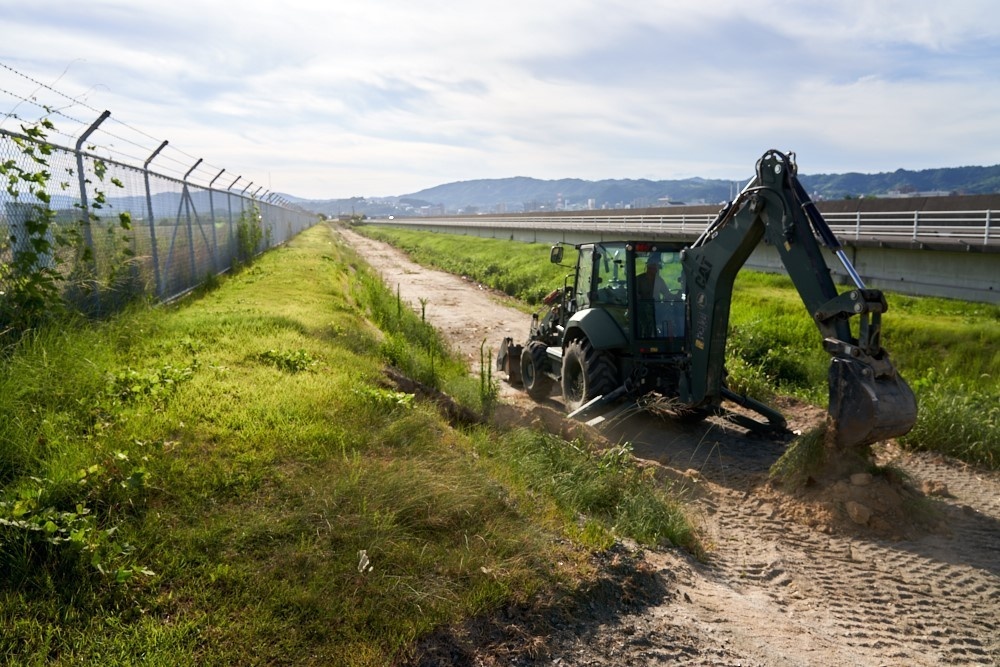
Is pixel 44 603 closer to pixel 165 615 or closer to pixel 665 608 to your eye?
pixel 165 615

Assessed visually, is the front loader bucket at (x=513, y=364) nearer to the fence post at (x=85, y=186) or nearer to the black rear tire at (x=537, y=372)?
the black rear tire at (x=537, y=372)

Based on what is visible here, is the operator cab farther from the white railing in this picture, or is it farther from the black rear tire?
the white railing

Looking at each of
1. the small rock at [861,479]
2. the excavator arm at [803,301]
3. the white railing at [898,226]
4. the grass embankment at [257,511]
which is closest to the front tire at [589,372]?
the excavator arm at [803,301]

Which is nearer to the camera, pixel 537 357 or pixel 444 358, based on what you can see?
pixel 537 357

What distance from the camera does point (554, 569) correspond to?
13.6 feet

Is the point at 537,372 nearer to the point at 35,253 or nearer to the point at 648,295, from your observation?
the point at 648,295

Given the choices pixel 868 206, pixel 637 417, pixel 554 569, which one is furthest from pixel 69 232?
pixel 868 206

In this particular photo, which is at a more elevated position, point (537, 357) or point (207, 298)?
point (207, 298)

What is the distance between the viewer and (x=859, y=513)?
562cm

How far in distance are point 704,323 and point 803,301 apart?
4.59ft

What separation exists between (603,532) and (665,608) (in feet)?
2.70

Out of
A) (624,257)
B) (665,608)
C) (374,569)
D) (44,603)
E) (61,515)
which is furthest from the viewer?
(624,257)

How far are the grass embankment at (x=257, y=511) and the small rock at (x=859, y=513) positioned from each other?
1.43 m

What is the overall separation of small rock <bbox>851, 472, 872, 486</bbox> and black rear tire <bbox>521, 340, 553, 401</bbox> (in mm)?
5218
